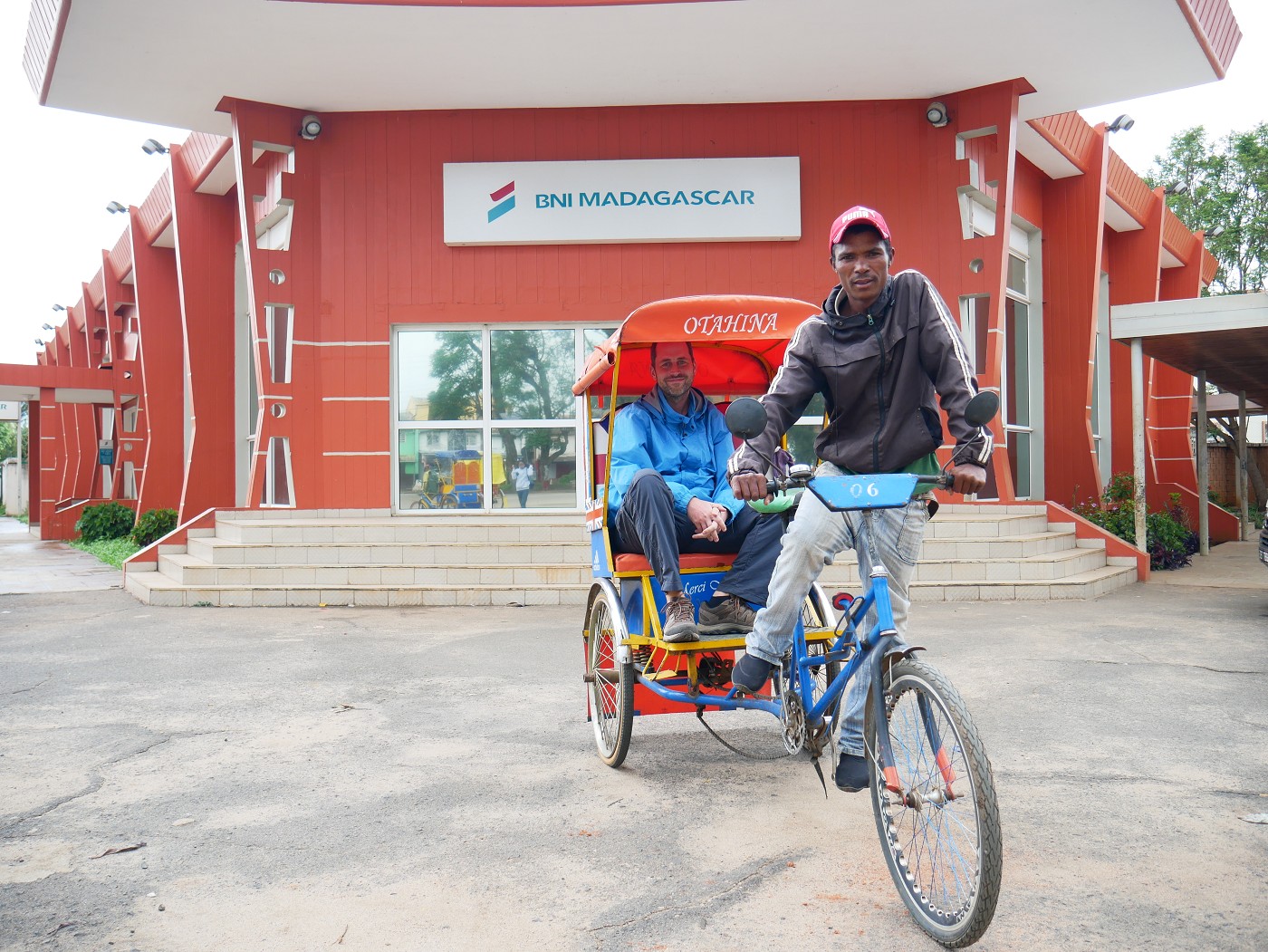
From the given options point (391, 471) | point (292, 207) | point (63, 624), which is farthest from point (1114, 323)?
point (63, 624)

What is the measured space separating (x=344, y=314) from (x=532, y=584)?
4.87 m

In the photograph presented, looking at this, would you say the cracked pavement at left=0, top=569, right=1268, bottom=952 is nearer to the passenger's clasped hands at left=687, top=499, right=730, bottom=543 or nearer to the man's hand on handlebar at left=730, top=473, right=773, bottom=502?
the passenger's clasped hands at left=687, top=499, right=730, bottom=543

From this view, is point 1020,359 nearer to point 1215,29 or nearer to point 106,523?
point 1215,29

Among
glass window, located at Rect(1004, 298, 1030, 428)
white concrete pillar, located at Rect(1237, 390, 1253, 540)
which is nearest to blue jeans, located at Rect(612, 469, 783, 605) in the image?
glass window, located at Rect(1004, 298, 1030, 428)

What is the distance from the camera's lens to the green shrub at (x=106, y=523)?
21062 mm

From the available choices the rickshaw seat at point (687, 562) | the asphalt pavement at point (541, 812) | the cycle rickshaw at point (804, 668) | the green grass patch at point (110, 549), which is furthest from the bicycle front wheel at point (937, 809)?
the green grass patch at point (110, 549)

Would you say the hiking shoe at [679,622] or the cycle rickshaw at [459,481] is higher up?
the cycle rickshaw at [459,481]

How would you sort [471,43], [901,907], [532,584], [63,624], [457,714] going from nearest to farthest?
1. [901,907]
2. [457,714]
3. [63,624]
4. [532,584]
5. [471,43]

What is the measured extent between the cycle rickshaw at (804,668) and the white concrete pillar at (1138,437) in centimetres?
730

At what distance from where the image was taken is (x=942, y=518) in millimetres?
11688

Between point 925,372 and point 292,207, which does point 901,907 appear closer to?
point 925,372

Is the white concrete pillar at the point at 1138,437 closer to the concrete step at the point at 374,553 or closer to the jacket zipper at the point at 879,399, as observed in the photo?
the concrete step at the point at 374,553

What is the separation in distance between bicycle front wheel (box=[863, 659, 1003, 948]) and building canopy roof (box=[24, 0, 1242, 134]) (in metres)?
9.25

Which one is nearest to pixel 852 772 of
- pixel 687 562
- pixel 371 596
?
pixel 687 562
